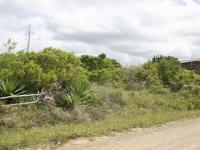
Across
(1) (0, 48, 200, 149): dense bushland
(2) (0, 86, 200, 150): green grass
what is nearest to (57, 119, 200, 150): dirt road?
(2) (0, 86, 200, 150): green grass

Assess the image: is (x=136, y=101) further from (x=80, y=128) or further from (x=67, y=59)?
(x=80, y=128)

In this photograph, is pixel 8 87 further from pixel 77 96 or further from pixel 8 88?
pixel 77 96

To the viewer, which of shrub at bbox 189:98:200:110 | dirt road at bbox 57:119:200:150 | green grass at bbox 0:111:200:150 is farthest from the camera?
shrub at bbox 189:98:200:110

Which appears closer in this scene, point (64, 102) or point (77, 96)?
point (64, 102)

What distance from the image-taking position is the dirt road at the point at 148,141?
11312 millimetres

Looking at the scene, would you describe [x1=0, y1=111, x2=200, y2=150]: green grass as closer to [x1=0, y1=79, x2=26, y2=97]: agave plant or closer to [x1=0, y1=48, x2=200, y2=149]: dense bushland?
[x1=0, y1=48, x2=200, y2=149]: dense bushland

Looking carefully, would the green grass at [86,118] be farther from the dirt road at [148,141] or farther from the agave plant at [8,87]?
the agave plant at [8,87]

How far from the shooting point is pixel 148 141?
12.3 m

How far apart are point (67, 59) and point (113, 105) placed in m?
2.77

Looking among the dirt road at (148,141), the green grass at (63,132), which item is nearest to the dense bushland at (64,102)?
the green grass at (63,132)

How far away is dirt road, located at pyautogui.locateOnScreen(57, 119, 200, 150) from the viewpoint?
11.3 m

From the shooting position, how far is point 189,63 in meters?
53.5

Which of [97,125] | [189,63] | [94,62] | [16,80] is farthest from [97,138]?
[189,63]

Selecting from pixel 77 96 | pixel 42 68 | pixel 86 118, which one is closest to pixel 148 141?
pixel 86 118
